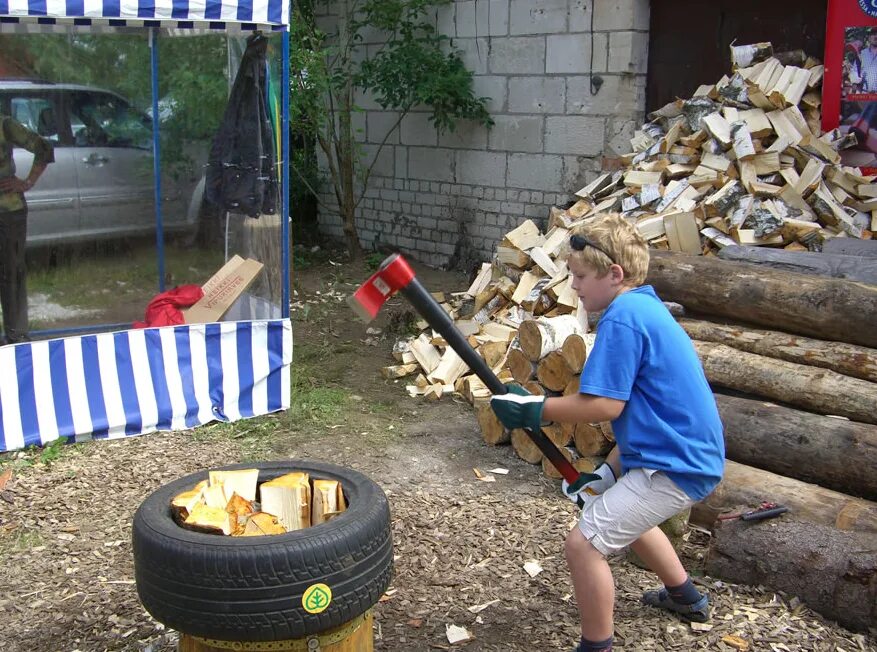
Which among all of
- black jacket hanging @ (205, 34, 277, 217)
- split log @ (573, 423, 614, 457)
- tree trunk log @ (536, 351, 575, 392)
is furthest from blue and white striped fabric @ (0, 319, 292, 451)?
split log @ (573, 423, 614, 457)

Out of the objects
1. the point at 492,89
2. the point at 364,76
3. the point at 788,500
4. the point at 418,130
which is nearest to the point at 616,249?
the point at 788,500

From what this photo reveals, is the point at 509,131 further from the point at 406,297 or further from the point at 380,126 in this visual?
the point at 406,297

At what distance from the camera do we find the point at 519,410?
328 cm

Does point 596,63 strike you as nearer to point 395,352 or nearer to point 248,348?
point 395,352

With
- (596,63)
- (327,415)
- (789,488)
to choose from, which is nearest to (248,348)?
(327,415)

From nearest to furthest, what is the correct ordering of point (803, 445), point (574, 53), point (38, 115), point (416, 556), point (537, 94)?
point (416, 556) < point (803, 445) < point (38, 115) < point (574, 53) < point (537, 94)

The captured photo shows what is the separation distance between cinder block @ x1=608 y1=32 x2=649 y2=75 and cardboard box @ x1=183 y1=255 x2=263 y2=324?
3.78 metres

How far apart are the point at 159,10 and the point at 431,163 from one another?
541 cm

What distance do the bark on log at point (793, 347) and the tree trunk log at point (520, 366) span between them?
3.36 feet

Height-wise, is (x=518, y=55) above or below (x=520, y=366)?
above

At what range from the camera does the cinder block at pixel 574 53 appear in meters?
8.51

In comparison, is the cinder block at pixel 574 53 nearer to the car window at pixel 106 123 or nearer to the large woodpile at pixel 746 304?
the large woodpile at pixel 746 304

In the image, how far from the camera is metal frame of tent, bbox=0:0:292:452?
18.4 feet

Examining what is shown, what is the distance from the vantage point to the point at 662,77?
8297 mm
